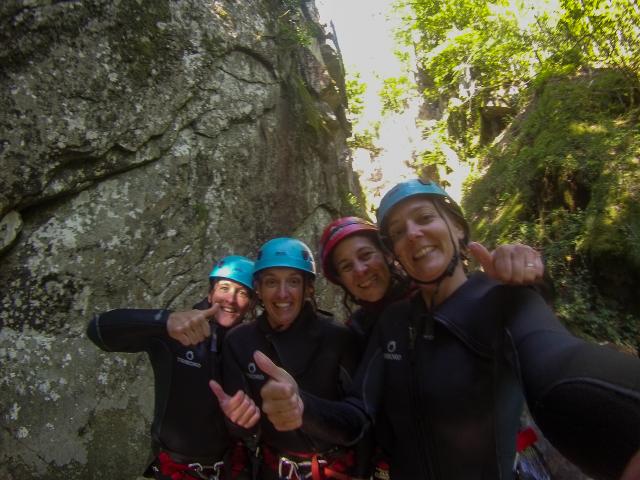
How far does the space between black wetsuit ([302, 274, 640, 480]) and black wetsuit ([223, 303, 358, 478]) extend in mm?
498

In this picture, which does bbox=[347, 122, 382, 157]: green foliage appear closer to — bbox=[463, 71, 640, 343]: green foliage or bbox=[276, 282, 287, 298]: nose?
bbox=[463, 71, 640, 343]: green foliage

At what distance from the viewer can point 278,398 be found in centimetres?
150

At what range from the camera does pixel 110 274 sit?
426cm

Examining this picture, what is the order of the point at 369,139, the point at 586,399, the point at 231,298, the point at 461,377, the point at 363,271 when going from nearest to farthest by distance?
the point at 586,399, the point at 461,377, the point at 363,271, the point at 231,298, the point at 369,139

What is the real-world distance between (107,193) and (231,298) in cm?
210

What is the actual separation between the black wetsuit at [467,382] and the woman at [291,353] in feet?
1.74

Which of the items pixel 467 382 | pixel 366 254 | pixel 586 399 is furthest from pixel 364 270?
pixel 586 399

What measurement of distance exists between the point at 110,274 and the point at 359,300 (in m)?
2.87

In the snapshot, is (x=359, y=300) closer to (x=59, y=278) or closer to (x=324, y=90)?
(x=59, y=278)

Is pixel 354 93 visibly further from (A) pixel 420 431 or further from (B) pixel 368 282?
(A) pixel 420 431

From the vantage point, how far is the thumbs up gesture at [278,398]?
59.0 inches

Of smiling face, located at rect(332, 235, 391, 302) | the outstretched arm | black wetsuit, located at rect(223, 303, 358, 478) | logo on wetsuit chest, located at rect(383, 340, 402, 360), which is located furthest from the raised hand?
black wetsuit, located at rect(223, 303, 358, 478)

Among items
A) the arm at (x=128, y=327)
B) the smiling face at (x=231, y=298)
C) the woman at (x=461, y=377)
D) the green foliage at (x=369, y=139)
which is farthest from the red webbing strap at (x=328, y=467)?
the green foliage at (x=369, y=139)

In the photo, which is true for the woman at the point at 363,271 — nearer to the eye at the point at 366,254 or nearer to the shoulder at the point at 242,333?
the eye at the point at 366,254
